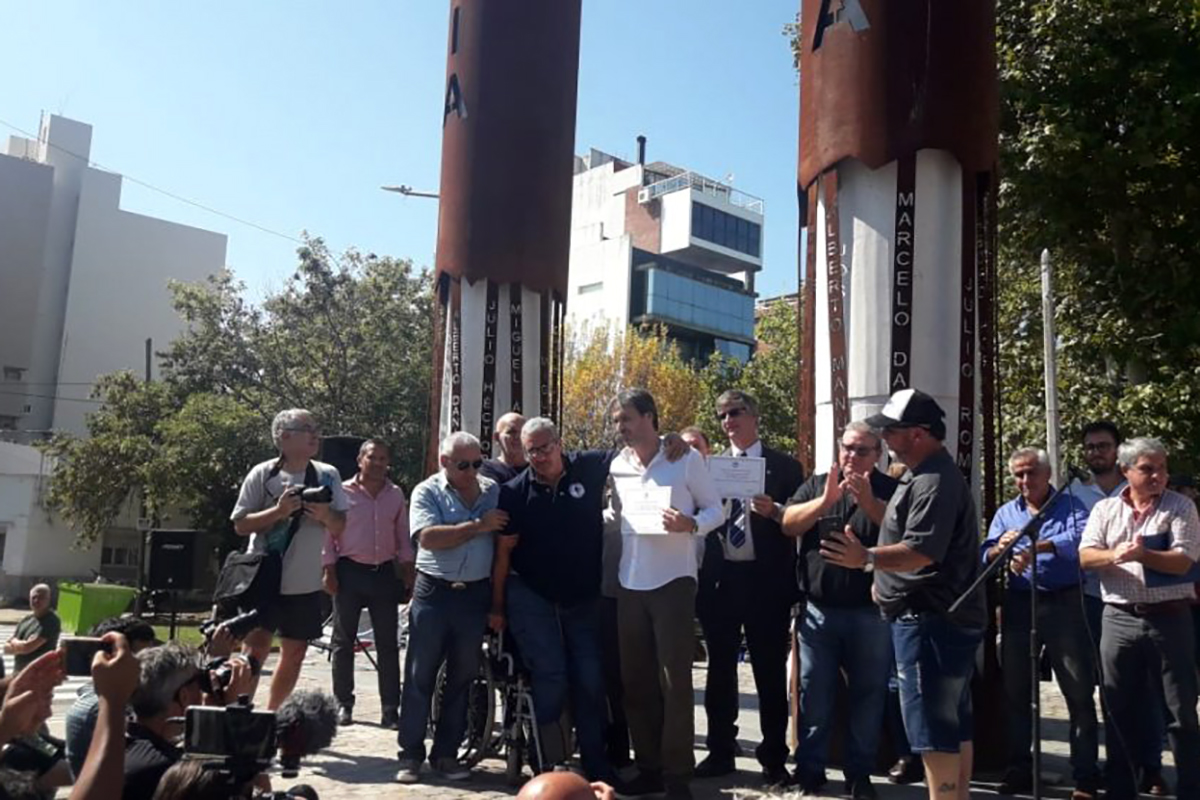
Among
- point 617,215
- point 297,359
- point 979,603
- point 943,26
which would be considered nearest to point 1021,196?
point 943,26

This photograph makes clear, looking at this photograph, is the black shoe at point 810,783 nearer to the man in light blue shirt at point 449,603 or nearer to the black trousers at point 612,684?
the black trousers at point 612,684

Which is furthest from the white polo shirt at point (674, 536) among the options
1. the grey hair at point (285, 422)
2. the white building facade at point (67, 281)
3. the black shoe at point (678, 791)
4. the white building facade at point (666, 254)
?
the white building facade at point (666, 254)

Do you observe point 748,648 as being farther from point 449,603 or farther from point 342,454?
point 342,454

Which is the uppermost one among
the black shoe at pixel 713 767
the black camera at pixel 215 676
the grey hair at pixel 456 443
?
the grey hair at pixel 456 443

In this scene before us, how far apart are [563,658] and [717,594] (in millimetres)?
918

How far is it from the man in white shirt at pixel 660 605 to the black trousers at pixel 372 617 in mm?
2304

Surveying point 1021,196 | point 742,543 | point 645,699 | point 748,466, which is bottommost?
point 645,699

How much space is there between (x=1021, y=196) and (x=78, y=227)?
44554 mm

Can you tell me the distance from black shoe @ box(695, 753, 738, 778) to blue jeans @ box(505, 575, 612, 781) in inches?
23.2

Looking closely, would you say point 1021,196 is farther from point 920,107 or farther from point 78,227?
point 78,227

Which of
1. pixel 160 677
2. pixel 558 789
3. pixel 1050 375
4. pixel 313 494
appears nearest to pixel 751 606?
pixel 313 494

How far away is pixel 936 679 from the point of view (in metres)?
4.64

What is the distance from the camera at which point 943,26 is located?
683cm

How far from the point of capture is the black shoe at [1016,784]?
5992 millimetres
